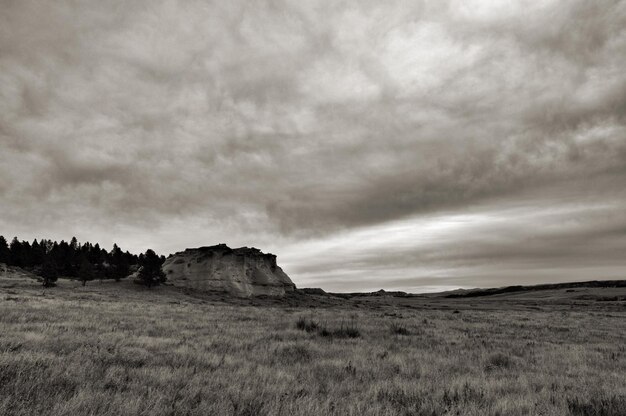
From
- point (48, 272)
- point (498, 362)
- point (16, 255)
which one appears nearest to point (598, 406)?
point (498, 362)

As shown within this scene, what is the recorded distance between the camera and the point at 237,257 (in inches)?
3061

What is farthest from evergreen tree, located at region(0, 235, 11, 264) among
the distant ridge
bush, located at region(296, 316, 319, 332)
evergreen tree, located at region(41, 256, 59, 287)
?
the distant ridge

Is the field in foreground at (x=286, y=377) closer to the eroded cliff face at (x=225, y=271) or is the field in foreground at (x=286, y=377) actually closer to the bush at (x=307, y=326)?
the bush at (x=307, y=326)

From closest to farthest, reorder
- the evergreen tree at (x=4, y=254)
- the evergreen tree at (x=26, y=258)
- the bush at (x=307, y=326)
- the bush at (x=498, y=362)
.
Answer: the bush at (x=498, y=362), the bush at (x=307, y=326), the evergreen tree at (x=4, y=254), the evergreen tree at (x=26, y=258)

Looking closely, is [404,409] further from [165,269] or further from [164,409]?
[165,269]

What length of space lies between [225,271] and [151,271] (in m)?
14.1

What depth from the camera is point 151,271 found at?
63.8 m

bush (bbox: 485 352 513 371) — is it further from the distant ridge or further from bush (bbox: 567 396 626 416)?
the distant ridge

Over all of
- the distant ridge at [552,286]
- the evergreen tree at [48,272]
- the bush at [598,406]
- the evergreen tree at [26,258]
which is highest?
the evergreen tree at [26,258]

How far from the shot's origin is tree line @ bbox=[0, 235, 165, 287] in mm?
63031

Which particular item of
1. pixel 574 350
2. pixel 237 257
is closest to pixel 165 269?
pixel 237 257

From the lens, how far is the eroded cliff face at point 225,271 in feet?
235

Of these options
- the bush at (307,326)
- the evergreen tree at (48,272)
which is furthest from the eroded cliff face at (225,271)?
the bush at (307,326)

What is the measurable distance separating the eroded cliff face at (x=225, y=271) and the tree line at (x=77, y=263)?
486cm
